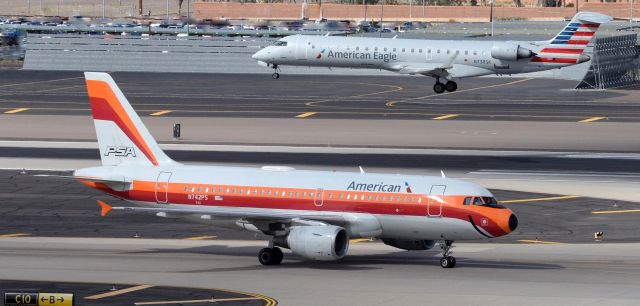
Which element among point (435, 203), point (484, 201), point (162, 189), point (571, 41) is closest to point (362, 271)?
point (435, 203)

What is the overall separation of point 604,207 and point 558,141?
29.2 metres

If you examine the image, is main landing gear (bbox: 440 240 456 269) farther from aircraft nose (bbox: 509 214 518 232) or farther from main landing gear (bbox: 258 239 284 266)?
main landing gear (bbox: 258 239 284 266)

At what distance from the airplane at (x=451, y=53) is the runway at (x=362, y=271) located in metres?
61.2

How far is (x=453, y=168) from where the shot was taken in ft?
245

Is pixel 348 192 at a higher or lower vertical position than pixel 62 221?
higher

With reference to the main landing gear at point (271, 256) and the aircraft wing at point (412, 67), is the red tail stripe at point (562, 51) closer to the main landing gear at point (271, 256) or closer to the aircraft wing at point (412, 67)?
the aircraft wing at point (412, 67)

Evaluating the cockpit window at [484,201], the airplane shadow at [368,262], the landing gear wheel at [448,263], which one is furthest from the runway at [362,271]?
the cockpit window at [484,201]

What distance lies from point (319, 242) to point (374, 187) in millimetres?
2943

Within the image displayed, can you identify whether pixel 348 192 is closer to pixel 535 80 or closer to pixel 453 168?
pixel 453 168

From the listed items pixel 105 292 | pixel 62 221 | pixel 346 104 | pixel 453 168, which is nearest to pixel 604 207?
pixel 453 168

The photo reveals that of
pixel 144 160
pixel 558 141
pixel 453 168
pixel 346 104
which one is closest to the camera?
pixel 144 160

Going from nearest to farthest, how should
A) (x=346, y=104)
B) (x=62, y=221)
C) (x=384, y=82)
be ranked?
(x=62, y=221) → (x=346, y=104) → (x=384, y=82)

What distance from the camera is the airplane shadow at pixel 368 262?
46.2 metres

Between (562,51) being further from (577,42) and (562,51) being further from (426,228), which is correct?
(426,228)
